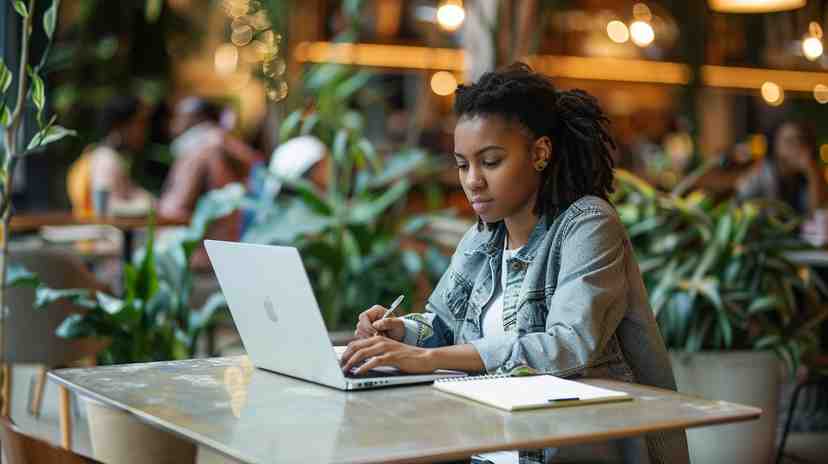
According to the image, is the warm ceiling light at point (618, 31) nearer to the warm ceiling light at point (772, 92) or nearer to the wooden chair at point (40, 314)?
the warm ceiling light at point (772, 92)

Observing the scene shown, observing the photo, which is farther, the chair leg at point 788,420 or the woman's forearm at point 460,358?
the chair leg at point 788,420

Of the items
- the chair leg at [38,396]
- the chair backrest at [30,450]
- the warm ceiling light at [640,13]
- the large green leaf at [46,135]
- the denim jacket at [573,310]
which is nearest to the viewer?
the chair backrest at [30,450]

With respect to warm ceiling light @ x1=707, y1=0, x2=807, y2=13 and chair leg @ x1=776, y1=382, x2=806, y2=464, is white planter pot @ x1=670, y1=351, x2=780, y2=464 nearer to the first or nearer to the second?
chair leg @ x1=776, y1=382, x2=806, y2=464

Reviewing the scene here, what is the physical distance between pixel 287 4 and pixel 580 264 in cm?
409

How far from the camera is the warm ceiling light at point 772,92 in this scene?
1118 cm

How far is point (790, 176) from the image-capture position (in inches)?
290

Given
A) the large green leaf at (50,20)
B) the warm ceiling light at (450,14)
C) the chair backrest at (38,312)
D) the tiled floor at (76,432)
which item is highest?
the warm ceiling light at (450,14)

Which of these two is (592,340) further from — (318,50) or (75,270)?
(318,50)

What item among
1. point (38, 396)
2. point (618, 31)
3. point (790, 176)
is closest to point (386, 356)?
point (38, 396)

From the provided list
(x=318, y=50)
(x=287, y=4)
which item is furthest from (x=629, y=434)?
(x=318, y=50)

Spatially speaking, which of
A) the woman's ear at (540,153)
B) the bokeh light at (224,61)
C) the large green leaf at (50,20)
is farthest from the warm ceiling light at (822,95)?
Result: the woman's ear at (540,153)

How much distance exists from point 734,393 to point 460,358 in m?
2.25

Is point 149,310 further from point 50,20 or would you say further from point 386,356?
point 386,356

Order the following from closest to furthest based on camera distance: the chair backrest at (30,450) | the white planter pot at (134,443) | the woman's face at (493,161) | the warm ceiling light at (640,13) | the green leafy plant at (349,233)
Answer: the chair backrest at (30,450) → the woman's face at (493,161) → the white planter pot at (134,443) → the green leafy plant at (349,233) → the warm ceiling light at (640,13)
